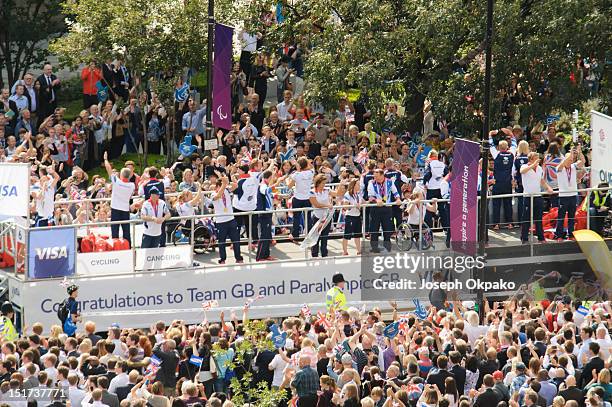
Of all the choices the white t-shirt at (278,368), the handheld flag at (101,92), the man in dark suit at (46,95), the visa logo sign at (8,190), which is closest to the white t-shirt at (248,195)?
the visa logo sign at (8,190)

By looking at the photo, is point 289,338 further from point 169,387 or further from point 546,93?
point 546,93

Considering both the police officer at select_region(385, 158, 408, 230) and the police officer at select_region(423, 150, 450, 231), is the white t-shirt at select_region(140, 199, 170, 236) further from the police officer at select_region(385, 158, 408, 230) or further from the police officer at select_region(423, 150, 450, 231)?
the police officer at select_region(423, 150, 450, 231)

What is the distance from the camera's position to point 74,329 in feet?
78.1

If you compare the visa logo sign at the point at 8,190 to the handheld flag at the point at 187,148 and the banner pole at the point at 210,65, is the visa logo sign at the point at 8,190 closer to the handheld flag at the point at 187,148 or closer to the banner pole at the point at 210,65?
the banner pole at the point at 210,65

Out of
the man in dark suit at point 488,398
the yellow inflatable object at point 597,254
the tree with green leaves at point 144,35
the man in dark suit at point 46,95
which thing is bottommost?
the man in dark suit at point 488,398

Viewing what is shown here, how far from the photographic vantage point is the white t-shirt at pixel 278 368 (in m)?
20.4

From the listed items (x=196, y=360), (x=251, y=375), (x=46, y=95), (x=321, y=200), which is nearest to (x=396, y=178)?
(x=321, y=200)

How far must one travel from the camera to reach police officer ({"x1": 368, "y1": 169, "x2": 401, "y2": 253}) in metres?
25.7

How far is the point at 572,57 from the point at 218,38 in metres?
6.55


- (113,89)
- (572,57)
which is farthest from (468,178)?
(113,89)

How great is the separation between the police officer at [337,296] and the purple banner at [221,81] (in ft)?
17.8

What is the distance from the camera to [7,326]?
74.3 feet

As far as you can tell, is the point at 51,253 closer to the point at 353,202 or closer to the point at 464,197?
the point at 353,202

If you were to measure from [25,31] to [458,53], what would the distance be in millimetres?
10229
